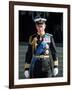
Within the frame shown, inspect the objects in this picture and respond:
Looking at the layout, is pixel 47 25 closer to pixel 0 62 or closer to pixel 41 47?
pixel 41 47

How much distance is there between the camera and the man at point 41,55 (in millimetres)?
2074

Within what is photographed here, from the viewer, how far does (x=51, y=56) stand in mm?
2131

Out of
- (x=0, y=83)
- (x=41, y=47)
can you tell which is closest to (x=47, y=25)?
(x=41, y=47)

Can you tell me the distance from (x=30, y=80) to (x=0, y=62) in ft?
0.93

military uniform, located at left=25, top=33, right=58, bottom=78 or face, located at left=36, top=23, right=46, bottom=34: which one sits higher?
face, located at left=36, top=23, right=46, bottom=34

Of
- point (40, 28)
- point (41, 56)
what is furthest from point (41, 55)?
point (40, 28)

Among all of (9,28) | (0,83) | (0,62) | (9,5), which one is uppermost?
(9,5)

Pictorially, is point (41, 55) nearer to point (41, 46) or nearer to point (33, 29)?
point (41, 46)

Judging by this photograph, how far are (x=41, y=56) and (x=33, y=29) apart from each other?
0.23 metres

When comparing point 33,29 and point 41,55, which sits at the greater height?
point 33,29

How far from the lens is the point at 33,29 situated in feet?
6.82

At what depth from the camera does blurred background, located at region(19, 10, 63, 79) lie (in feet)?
6.71

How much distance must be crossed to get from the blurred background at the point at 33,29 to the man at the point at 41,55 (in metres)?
0.03

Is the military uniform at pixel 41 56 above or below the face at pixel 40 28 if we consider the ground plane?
below
